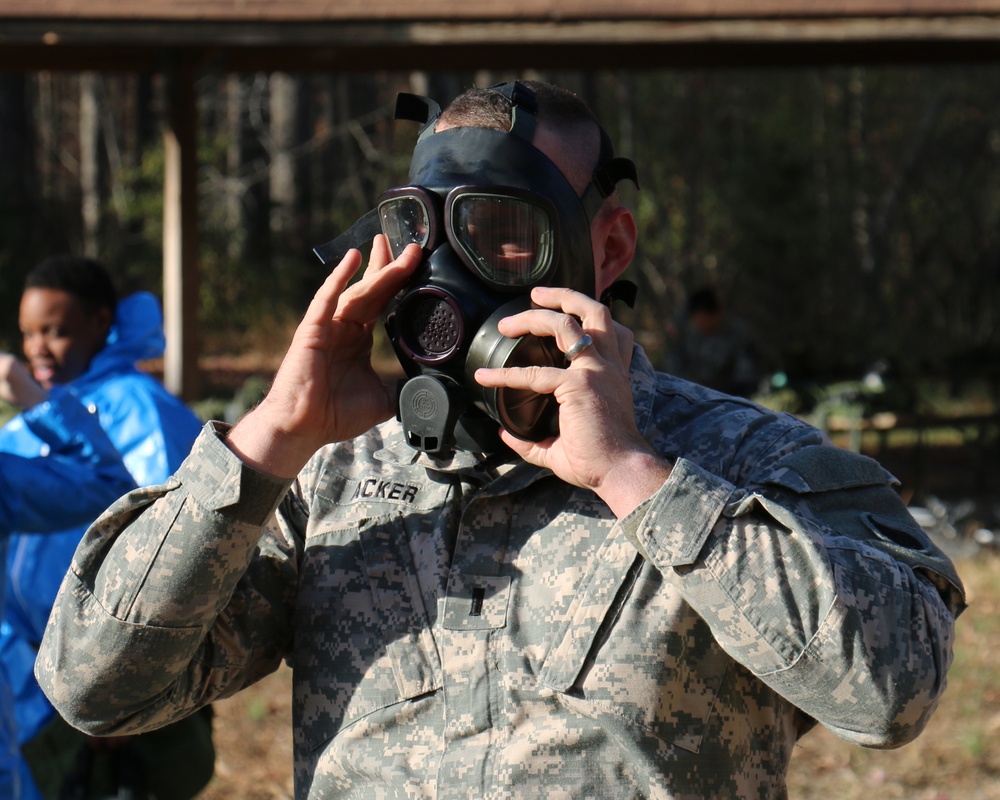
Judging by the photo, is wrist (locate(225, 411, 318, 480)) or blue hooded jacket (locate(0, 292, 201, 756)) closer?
wrist (locate(225, 411, 318, 480))

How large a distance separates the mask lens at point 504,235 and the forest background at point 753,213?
520 inches

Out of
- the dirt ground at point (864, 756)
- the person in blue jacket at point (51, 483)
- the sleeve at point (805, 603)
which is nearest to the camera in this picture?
the sleeve at point (805, 603)

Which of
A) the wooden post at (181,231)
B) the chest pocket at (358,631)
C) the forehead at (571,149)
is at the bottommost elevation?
the wooden post at (181,231)

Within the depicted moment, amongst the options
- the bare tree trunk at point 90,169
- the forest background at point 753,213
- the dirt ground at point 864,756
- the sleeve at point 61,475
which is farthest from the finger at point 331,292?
the bare tree trunk at point 90,169

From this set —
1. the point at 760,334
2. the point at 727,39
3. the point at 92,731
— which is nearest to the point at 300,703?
the point at 92,731

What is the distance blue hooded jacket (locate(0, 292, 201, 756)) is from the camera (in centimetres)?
343

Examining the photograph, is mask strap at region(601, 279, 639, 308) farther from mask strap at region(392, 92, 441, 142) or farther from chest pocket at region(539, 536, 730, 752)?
chest pocket at region(539, 536, 730, 752)

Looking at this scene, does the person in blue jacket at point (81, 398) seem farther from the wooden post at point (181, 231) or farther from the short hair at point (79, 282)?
the wooden post at point (181, 231)

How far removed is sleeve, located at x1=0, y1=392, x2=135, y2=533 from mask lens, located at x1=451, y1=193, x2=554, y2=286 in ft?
5.14

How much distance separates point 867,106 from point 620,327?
1732 centimetres

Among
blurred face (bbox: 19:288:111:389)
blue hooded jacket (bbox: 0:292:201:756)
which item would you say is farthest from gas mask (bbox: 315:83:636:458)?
blurred face (bbox: 19:288:111:389)

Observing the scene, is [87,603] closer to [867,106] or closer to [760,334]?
[760,334]

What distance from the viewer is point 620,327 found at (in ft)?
5.83

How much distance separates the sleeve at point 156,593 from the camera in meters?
1.73
